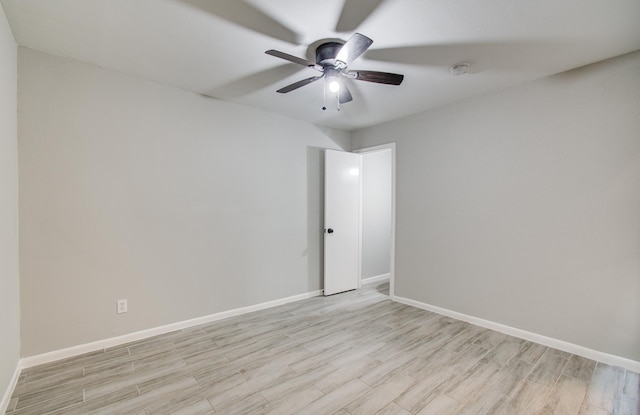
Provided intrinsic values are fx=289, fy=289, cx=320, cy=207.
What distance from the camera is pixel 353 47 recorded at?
190 cm

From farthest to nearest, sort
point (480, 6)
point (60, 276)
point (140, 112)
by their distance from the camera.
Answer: point (140, 112), point (60, 276), point (480, 6)

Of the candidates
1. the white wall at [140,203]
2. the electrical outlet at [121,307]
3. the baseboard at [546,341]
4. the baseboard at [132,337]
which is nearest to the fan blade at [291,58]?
the white wall at [140,203]

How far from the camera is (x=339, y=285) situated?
4410 mm

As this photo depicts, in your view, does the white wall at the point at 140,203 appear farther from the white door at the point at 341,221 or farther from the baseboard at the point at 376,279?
the baseboard at the point at 376,279

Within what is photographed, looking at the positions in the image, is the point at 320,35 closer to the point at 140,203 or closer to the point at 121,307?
the point at 140,203

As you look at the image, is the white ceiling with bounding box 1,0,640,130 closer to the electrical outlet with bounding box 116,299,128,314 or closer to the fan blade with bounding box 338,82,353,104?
the fan blade with bounding box 338,82,353,104

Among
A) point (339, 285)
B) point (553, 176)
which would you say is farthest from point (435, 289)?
point (553, 176)

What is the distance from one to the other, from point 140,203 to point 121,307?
999 millimetres

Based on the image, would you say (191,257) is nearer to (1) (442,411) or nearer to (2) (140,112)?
(2) (140,112)

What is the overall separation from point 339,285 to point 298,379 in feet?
7.38

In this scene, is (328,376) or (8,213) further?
(328,376)

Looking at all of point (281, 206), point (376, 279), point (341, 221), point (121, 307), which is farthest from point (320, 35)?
point (376, 279)

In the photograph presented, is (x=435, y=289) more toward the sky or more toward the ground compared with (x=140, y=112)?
more toward the ground

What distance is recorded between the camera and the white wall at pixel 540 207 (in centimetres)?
239
